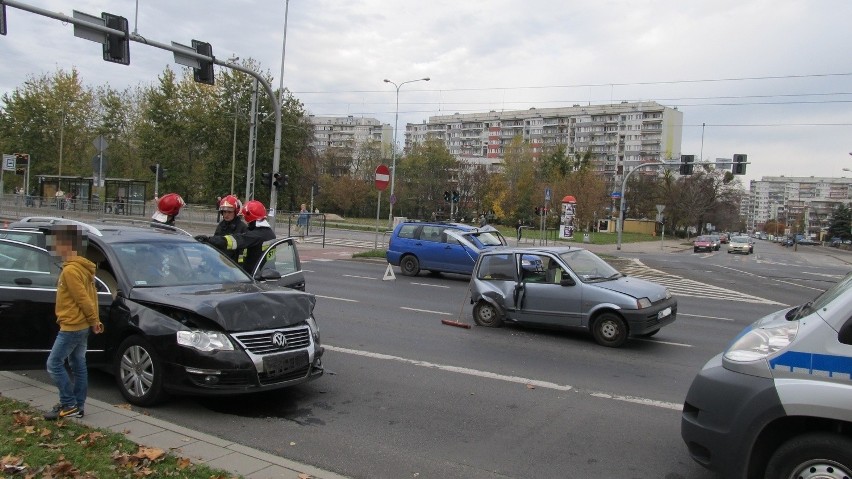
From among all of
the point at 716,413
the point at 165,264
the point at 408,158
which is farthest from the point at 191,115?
the point at 716,413

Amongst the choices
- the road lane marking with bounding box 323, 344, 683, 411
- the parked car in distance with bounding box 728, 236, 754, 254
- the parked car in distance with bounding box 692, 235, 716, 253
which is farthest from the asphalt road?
the parked car in distance with bounding box 728, 236, 754, 254

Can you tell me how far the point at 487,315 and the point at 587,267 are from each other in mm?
1885

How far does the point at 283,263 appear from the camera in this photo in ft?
29.3

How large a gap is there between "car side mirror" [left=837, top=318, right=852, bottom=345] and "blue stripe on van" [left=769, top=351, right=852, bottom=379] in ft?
0.33

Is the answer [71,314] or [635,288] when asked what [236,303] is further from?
[635,288]

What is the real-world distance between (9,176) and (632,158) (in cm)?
11299

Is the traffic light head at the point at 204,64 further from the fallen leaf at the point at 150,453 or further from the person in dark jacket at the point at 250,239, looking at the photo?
the fallen leaf at the point at 150,453

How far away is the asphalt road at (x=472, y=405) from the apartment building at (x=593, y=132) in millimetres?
115147

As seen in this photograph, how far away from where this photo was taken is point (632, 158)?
135 meters

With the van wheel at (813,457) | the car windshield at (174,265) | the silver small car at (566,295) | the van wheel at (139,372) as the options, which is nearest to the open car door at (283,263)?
the car windshield at (174,265)

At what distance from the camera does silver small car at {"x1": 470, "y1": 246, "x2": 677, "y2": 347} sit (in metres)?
9.07

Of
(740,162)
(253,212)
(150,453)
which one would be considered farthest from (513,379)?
(740,162)

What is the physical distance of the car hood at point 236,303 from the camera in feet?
17.7

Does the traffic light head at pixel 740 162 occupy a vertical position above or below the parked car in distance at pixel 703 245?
above
